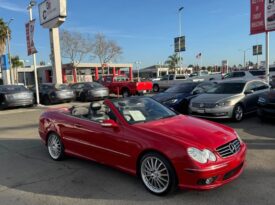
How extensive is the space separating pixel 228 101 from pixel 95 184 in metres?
6.33

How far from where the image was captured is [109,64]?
5844 centimetres

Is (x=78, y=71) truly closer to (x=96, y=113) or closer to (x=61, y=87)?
(x=61, y=87)

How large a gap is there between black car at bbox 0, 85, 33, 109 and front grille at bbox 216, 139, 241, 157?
1432 centimetres

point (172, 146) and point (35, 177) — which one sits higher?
point (172, 146)

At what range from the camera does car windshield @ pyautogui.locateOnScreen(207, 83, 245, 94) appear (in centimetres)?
1043

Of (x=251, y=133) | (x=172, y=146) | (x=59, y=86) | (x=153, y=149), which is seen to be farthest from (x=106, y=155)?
(x=59, y=86)

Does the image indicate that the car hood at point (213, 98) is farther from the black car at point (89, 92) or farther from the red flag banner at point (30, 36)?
the red flag banner at point (30, 36)

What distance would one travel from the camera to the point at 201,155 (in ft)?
12.5

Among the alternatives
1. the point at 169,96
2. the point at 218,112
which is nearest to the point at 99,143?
the point at 218,112

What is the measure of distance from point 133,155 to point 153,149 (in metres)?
0.43

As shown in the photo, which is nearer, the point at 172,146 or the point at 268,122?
the point at 172,146

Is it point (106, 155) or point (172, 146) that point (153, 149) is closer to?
point (172, 146)

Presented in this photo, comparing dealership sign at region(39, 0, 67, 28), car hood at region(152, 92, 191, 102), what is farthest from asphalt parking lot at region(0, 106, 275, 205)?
dealership sign at region(39, 0, 67, 28)

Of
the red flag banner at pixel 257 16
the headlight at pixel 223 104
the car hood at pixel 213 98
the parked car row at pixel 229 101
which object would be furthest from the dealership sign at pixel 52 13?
the headlight at pixel 223 104
